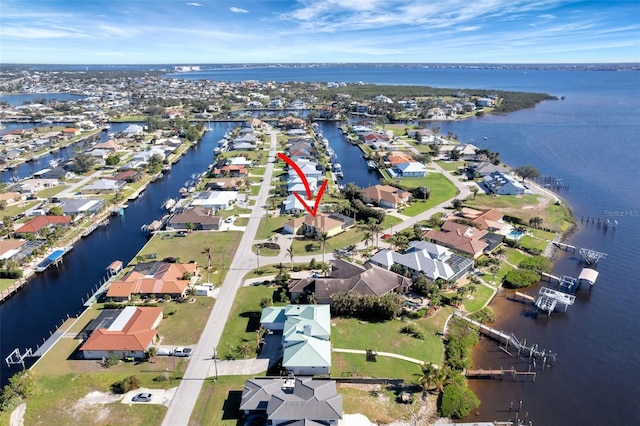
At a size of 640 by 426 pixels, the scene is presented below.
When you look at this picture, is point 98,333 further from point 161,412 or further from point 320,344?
point 320,344

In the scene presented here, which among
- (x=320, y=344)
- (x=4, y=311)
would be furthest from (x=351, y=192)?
(x=4, y=311)

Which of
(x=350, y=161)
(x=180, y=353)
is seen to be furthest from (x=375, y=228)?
(x=350, y=161)

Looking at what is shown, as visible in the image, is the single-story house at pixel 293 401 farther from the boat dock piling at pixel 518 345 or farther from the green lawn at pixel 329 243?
the green lawn at pixel 329 243

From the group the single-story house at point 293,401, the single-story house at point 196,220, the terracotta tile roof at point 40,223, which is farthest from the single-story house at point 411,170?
the terracotta tile roof at point 40,223

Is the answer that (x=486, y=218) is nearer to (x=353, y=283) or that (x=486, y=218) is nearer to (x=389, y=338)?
(x=353, y=283)

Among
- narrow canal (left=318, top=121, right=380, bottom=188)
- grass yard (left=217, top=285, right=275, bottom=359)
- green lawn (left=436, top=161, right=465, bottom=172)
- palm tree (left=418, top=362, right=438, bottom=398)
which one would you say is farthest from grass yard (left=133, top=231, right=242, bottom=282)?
green lawn (left=436, top=161, right=465, bottom=172)
